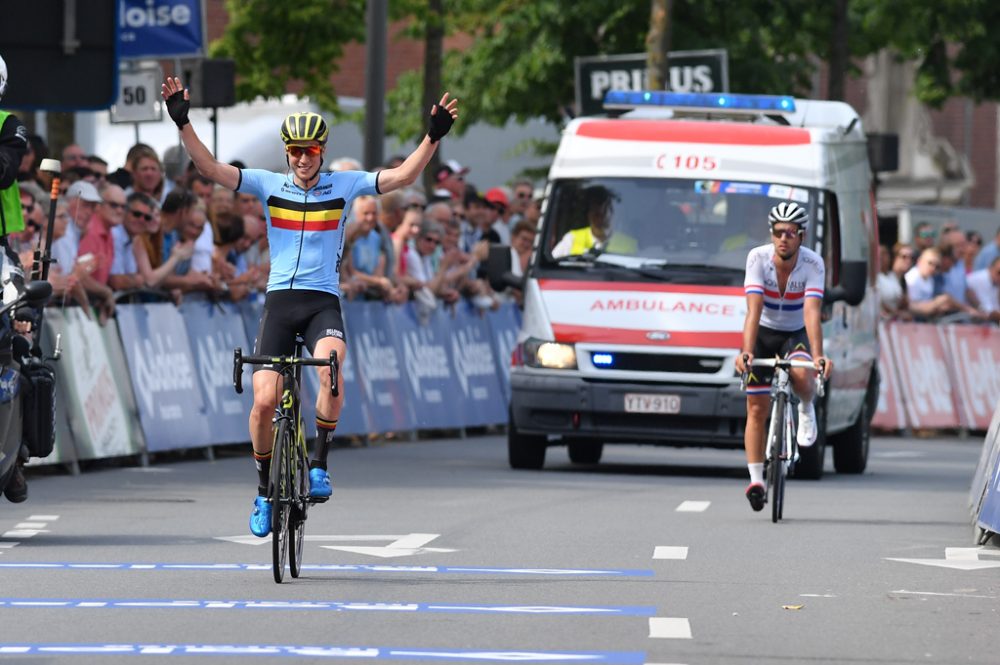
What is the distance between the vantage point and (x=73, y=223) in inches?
716

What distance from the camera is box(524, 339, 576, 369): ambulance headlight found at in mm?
19016

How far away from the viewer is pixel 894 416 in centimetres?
2889

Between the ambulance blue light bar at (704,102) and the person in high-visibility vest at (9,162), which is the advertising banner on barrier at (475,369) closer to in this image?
the ambulance blue light bar at (704,102)

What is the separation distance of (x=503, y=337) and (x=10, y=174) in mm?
14143

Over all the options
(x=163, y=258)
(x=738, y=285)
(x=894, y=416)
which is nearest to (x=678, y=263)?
(x=738, y=285)

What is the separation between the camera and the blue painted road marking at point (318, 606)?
10.1 meters

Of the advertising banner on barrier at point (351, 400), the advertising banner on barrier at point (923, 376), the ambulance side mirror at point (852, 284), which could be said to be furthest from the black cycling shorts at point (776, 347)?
the advertising banner on barrier at point (923, 376)

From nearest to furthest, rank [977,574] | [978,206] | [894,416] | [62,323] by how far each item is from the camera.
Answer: [977,574], [62,323], [894,416], [978,206]

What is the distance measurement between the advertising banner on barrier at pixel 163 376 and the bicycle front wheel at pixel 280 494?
7633 mm

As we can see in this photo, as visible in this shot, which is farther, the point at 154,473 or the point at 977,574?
the point at 154,473

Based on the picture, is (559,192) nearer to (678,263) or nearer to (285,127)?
(678,263)

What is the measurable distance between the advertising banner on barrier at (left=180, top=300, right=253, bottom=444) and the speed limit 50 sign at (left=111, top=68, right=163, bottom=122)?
3284 mm

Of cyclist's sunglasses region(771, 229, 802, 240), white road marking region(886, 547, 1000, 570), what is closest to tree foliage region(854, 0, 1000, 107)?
cyclist's sunglasses region(771, 229, 802, 240)

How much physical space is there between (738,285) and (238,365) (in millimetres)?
8267
